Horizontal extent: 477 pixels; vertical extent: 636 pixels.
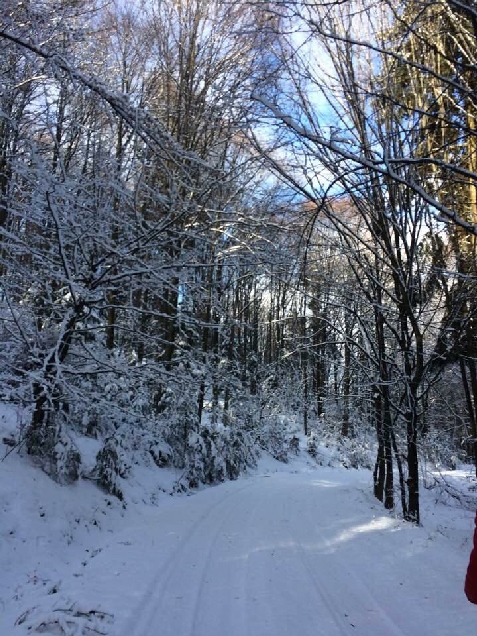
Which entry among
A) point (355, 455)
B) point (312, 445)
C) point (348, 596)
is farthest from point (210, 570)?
point (355, 455)

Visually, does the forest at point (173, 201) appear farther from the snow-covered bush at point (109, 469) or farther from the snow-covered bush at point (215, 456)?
the snow-covered bush at point (215, 456)

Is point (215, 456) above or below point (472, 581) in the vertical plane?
below

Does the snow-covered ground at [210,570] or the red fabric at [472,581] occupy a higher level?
the red fabric at [472,581]

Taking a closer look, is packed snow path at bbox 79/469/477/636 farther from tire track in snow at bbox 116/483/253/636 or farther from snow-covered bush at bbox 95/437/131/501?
snow-covered bush at bbox 95/437/131/501

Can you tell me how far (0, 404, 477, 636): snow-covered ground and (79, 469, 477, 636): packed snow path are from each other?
2 cm

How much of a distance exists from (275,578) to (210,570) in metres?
0.70

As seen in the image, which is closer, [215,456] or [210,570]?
[210,570]

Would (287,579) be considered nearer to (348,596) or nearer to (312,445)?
(348,596)

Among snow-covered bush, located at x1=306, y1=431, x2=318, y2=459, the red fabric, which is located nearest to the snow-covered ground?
the red fabric

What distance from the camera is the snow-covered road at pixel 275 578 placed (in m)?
3.70

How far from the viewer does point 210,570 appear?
4.89 m

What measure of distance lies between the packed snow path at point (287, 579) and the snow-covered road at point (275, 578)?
1 cm

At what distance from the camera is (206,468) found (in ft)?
40.2

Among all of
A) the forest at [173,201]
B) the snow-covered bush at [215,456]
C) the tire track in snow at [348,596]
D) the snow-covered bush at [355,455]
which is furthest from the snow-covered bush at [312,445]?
the tire track in snow at [348,596]
